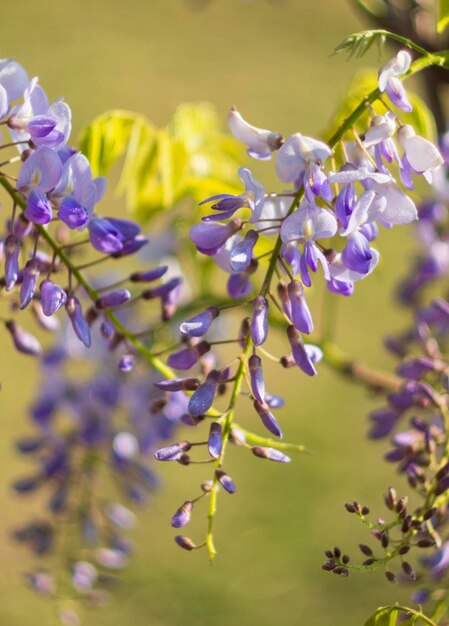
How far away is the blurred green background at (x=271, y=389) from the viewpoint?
2.63m

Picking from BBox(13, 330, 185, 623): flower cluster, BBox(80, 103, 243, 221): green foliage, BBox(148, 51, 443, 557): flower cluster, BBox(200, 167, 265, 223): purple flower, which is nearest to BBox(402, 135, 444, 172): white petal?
BBox(148, 51, 443, 557): flower cluster

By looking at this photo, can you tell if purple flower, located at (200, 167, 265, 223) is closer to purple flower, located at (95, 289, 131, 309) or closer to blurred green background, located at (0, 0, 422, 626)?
purple flower, located at (95, 289, 131, 309)

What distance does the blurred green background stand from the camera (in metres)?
2.63

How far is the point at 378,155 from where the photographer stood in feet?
2.20

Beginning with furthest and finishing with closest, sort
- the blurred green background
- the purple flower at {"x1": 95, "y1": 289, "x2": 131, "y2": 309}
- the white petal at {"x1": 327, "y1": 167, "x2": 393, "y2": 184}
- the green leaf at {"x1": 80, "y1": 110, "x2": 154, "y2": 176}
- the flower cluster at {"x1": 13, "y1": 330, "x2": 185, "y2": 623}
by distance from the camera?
the blurred green background < the flower cluster at {"x1": 13, "y1": 330, "x2": 185, "y2": 623} < the green leaf at {"x1": 80, "y1": 110, "x2": 154, "y2": 176} < the purple flower at {"x1": 95, "y1": 289, "x2": 131, "y2": 309} < the white petal at {"x1": 327, "y1": 167, "x2": 393, "y2": 184}

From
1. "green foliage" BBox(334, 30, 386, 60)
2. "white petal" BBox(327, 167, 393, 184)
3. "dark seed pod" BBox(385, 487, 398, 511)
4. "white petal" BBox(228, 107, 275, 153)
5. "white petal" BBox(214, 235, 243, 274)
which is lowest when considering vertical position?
"dark seed pod" BBox(385, 487, 398, 511)

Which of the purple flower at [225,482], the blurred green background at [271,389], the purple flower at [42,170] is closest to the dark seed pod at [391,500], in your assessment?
the purple flower at [225,482]

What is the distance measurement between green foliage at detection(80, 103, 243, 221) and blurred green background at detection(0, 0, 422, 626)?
0.22 metres

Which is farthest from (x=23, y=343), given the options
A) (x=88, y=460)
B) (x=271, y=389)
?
(x=271, y=389)

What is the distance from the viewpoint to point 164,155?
101 centimetres

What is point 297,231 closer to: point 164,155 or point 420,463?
point 420,463

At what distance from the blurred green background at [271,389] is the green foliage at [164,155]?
0.22 meters

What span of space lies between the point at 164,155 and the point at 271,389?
2749mm

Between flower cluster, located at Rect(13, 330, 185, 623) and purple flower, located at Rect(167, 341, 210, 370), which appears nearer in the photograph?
purple flower, located at Rect(167, 341, 210, 370)
